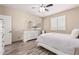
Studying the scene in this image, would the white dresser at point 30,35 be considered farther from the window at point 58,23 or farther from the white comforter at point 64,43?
the window at point 58,23

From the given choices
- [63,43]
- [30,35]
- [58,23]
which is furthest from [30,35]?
[63,43]

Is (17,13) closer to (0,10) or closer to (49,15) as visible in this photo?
(0,10)

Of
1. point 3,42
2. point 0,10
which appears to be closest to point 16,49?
point 3,42

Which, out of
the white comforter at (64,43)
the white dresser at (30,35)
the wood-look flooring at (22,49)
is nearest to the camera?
the wood-look flooring at (22,49)

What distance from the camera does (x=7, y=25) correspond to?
165 cm

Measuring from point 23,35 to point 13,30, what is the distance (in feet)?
0.82

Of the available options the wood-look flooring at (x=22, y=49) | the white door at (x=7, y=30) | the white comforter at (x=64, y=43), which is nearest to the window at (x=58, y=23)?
the white comforter at (x=64, y=43)

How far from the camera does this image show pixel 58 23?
1.69m

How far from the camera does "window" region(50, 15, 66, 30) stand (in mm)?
1665

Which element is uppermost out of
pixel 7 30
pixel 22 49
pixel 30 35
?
pixel 7 30

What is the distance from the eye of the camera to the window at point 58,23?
166 cm

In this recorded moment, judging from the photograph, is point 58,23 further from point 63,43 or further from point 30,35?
point 30,35

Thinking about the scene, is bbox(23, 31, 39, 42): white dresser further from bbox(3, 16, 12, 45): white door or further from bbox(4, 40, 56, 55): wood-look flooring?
bbox(3, 16, 12, 45): white door
